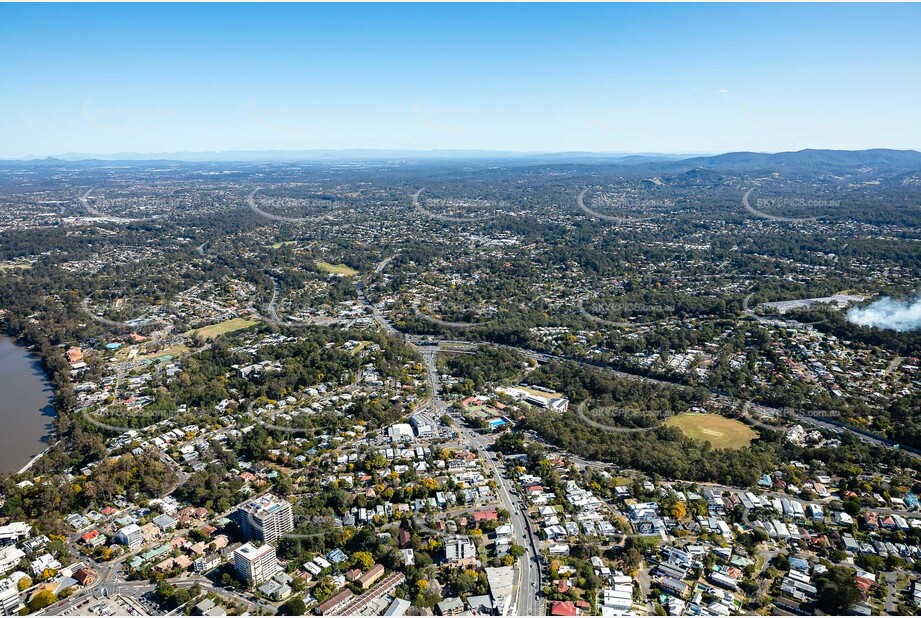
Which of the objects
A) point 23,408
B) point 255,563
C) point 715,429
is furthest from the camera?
point 23,408

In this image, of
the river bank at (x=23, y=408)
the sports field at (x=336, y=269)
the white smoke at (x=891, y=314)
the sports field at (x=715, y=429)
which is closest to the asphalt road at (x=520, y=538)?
the sports field at (x=715, y=429)

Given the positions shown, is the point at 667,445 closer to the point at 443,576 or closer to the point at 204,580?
the point at 443,576

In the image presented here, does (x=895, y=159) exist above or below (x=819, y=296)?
above

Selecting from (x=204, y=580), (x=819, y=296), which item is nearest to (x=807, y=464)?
(x=204, y=580)

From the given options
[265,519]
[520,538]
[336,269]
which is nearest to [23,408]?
[265,519]

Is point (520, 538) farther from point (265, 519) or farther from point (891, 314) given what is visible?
point (891, 314)

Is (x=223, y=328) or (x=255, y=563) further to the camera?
(x=223, y=328)

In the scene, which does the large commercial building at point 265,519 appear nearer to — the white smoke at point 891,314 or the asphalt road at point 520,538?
the asphalt road at point 520,538
